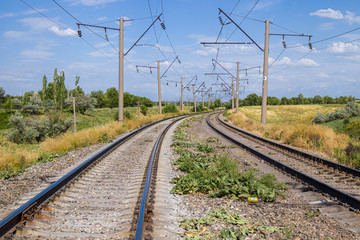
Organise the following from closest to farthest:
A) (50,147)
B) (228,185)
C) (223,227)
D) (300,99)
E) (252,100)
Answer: (223,227), (228,185), (50,147), (252,100), (300,99)

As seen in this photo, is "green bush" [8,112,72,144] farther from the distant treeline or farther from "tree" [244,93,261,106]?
"tree" [244,93,261,106]

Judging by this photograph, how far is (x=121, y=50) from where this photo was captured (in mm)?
21422

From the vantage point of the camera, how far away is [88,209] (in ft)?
16.5

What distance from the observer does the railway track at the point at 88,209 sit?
396 centimetres

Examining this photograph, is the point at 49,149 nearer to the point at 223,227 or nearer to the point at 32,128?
the point at 223,227

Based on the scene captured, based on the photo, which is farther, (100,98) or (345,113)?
(100,98)

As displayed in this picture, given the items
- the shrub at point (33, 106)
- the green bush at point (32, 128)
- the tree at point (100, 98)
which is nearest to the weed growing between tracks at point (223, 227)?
the green bush at point (32, 128)

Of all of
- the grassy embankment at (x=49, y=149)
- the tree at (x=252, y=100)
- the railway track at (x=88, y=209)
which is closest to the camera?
the railway track at (x=88, y=209)

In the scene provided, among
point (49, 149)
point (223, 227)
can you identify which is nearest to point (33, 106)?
point (49, 149)

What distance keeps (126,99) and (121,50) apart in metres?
96.9

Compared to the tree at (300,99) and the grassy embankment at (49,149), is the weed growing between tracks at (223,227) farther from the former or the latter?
the tree at (300,99)

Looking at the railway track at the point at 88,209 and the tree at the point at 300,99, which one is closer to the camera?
the railway track at the point at 88,209

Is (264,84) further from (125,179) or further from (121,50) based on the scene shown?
(125,179)

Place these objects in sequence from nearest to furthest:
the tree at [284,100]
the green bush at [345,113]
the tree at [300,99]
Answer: the green bush at [345,113]
the tree at [300,99]
the tree at [284,100]
